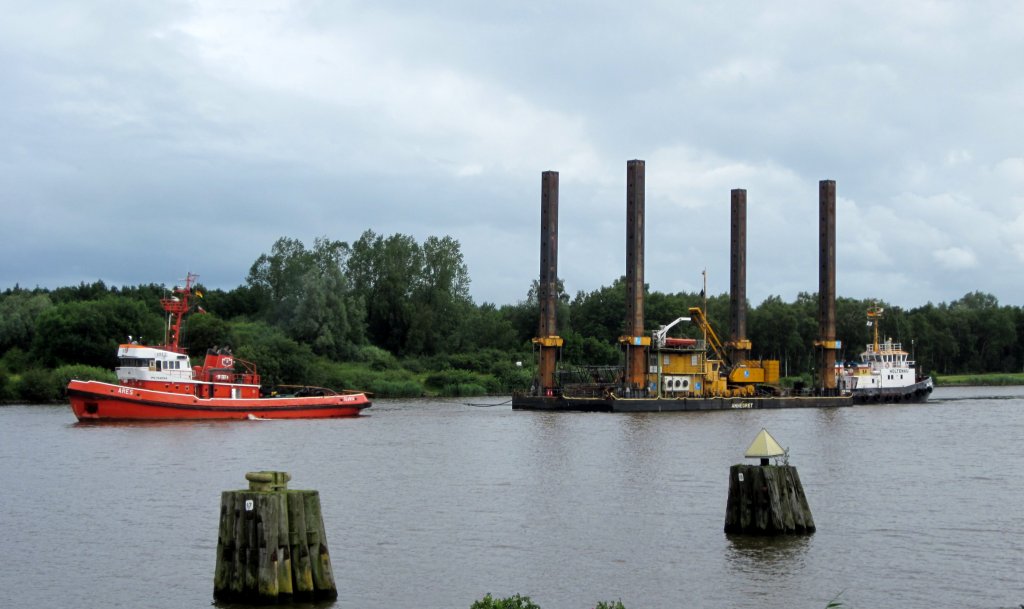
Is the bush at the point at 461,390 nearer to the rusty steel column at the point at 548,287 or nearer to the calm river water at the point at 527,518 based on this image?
the rusty steel column at the point at 548,287

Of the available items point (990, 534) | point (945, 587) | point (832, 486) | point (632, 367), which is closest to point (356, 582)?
point (945, 587)

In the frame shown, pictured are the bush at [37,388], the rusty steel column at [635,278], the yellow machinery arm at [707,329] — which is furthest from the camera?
the yellow machinery arm at [707,329]

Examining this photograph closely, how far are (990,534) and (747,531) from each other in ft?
19.9

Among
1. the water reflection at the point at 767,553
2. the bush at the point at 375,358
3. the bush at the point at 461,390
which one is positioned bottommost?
the water reflection at the point at 767,553

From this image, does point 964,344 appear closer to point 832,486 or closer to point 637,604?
point 832,486

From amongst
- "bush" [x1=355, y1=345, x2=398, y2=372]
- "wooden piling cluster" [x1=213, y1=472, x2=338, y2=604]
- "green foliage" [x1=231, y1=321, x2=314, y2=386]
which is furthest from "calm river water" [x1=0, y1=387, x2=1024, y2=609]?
"bush" [x1=355, y1=345, x2=398, y2=372]

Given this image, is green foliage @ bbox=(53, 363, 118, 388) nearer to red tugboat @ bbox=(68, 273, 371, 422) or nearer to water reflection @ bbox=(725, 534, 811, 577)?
red tugboat @ bbox=(68, 273, 371, 422)

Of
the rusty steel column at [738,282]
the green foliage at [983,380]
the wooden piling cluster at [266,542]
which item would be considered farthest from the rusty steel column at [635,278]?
the green foliage at [983,380]

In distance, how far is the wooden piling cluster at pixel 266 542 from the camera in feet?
57.0

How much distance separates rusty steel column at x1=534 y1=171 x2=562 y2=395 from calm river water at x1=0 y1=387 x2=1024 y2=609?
2592cm

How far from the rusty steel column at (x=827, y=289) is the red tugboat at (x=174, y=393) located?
43415 mm

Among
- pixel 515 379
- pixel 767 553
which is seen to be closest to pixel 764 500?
pixel 767 553

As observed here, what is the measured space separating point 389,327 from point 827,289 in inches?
1663

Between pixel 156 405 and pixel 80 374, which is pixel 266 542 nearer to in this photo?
pixel 156 405
